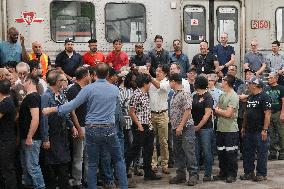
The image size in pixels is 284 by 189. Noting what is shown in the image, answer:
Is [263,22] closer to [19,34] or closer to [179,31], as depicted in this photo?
[179,31]

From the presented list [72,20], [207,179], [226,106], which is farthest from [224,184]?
[72,20]

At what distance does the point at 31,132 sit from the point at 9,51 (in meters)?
2.86

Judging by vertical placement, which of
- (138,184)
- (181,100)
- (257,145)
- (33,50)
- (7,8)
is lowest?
(138,184)

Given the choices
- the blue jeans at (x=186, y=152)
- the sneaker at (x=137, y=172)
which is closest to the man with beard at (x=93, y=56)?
the sneaker at (x=137, y=172)

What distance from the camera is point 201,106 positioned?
9297 mm

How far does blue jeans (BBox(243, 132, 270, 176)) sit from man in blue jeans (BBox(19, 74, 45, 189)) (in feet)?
12.2

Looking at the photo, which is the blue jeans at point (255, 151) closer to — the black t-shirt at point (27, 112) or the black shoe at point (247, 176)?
the black shoe at point (247, 176)

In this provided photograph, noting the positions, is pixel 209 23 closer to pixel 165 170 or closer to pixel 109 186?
pixel 165 170

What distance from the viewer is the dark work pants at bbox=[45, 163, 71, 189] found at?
792 centimetres

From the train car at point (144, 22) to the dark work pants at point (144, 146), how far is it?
249cm

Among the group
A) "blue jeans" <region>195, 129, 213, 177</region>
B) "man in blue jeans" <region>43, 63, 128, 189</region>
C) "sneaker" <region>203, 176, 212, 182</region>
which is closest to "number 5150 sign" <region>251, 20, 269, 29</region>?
"blue jeans" <region>195, 129, 213, 177</region>

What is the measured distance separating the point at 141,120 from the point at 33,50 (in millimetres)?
2614

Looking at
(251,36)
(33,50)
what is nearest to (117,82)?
(33,50)

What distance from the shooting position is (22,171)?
828 centimetres
